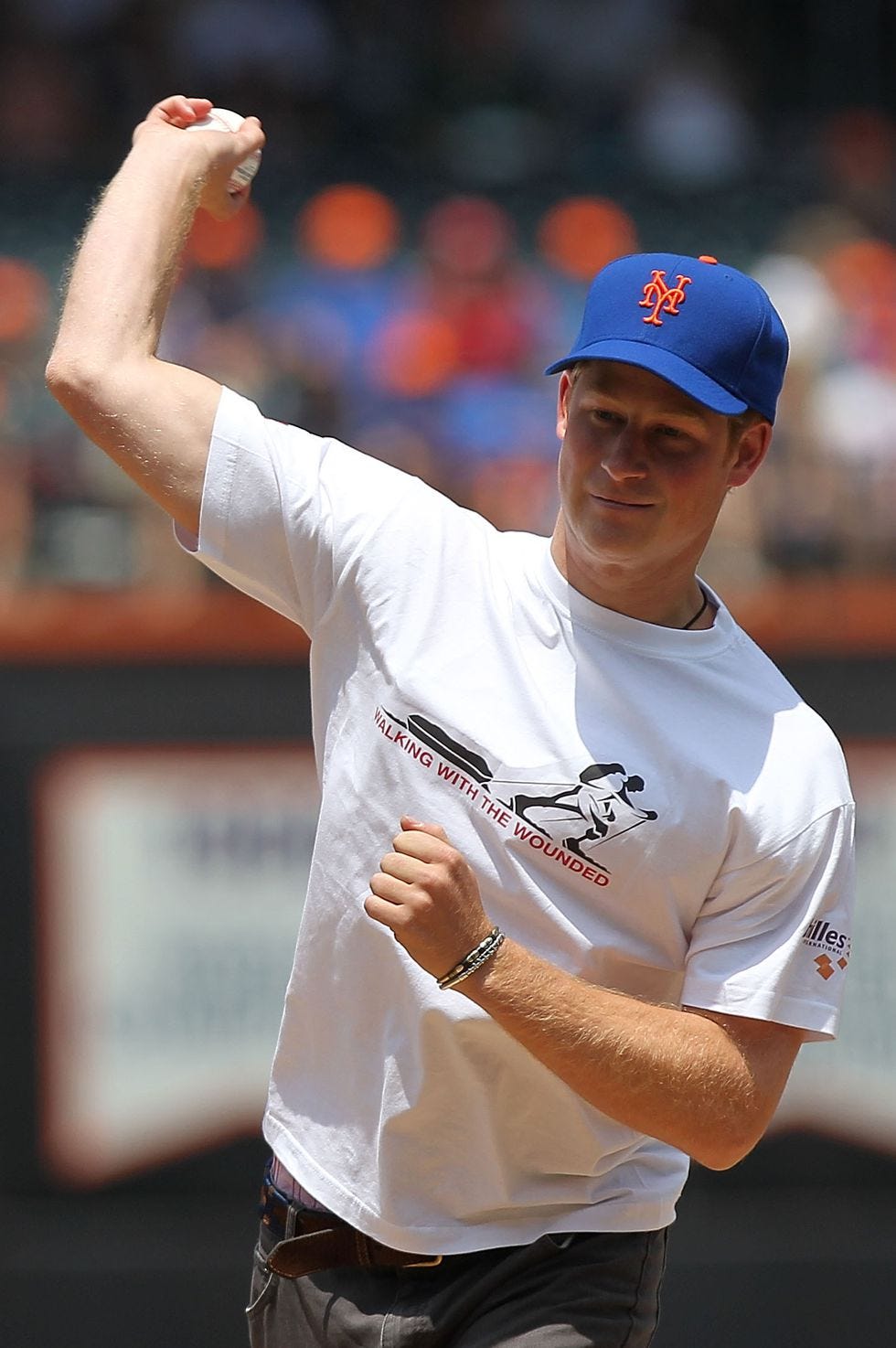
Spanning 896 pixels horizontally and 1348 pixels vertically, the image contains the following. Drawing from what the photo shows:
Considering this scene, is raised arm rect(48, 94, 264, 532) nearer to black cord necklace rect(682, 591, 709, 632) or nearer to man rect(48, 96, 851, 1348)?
man rect(48, 96, 851, 1348)

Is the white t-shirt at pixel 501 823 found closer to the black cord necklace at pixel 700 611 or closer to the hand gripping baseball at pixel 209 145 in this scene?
the black cord necklace at pixel 700 611

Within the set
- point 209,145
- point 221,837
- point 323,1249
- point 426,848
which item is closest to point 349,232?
point 221,837

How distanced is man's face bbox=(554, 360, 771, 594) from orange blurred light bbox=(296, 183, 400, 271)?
657cm

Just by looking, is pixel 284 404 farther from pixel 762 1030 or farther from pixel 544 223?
pixel 762 1030

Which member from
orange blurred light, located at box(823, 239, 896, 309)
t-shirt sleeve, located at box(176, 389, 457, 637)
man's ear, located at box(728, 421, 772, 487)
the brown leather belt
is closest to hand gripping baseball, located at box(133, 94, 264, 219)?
t-shirt sleeve, located at box(176, 389, 457, 637)

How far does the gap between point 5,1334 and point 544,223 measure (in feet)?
22.6

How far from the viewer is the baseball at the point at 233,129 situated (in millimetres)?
2783

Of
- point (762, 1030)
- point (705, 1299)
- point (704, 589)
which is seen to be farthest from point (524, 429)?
point (762, 1030)

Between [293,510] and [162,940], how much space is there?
9.88 ft

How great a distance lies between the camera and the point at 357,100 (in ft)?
36.8

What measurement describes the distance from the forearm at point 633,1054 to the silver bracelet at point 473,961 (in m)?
0.01

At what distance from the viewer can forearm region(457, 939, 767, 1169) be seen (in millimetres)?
2361

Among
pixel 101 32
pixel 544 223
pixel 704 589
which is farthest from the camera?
pixel 101 32

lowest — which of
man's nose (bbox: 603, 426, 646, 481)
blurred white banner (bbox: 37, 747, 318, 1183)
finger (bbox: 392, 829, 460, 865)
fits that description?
blurred white banner (bbox: 37, 747, 318, 1183)
